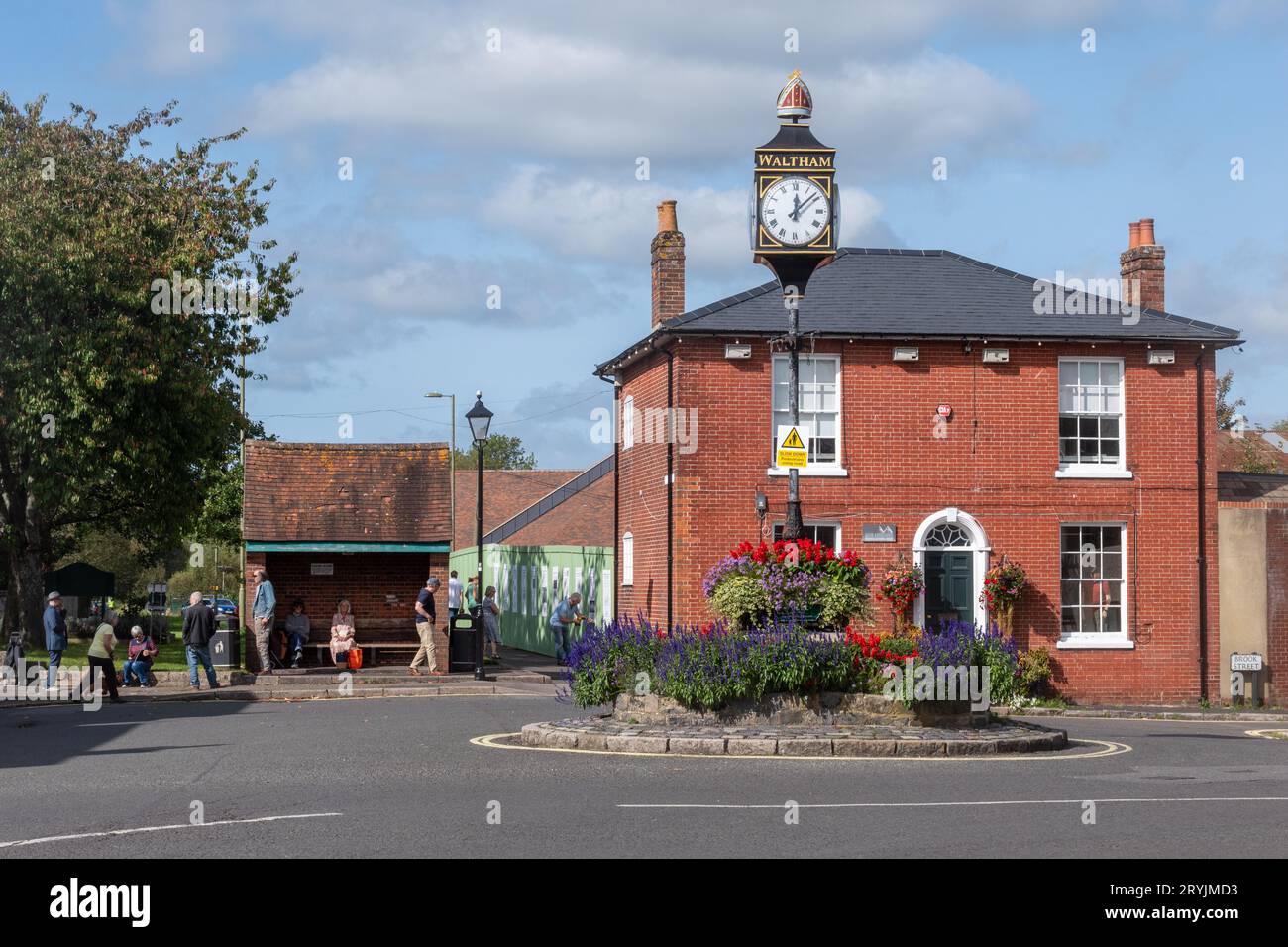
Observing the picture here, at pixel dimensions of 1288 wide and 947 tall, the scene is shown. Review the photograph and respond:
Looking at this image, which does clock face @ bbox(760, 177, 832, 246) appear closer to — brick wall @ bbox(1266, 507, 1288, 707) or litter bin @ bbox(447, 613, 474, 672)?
brick wall @ bbox(1266, 507, 1288, 707)

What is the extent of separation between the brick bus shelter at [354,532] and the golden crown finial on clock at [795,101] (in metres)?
13.3

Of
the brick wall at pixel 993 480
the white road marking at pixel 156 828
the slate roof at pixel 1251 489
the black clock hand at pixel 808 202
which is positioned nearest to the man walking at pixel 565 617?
the brick wall at pixel 993 480

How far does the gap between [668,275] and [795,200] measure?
9.82 meters

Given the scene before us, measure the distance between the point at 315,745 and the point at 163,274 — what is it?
18.4m

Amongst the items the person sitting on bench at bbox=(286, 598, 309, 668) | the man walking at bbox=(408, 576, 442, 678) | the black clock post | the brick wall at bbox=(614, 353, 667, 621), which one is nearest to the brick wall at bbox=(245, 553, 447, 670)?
the person sitting on bench at bbox=(286, 598, 309, 668)

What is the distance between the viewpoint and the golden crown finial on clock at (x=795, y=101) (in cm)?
1947

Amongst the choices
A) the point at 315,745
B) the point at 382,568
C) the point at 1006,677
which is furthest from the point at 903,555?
the point at 315,745

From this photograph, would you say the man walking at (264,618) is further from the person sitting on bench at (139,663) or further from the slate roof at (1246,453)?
the slate roof at (1246,453)

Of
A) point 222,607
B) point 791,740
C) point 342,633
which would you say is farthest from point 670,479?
point 222,607

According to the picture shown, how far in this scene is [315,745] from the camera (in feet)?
55.8

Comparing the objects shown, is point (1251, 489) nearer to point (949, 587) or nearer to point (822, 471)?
point (949, 587)

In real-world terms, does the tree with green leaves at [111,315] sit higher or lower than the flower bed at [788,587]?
higher

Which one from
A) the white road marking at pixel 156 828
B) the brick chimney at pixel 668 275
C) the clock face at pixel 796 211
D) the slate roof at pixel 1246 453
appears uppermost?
the brick chimney at pixel 668 275
